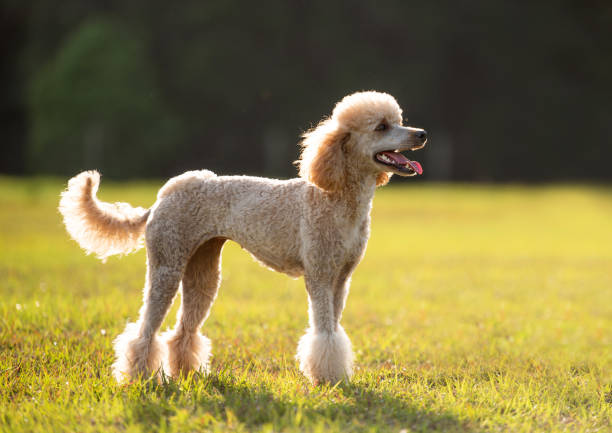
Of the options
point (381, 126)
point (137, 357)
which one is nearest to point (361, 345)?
point (137, 357)

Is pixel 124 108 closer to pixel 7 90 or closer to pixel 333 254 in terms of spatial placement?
pixel 7 90

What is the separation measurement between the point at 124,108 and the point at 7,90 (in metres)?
10.8

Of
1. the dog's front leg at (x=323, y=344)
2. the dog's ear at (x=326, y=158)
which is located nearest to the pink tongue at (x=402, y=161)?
the dog's ear at (x=326, y=158)

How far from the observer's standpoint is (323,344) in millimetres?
5191

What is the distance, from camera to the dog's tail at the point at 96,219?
5.86 m

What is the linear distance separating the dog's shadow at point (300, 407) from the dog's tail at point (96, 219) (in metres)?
1.40

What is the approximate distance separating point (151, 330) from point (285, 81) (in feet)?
111

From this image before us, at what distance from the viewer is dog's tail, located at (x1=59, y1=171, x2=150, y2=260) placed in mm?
5855

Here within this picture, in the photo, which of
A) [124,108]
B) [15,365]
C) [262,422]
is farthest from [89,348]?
[124,108]

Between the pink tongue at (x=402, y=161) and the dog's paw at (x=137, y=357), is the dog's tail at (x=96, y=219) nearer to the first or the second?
the dog's paw at (x=137, y=357)

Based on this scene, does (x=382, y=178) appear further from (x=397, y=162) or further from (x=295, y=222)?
(x=295, y=222)

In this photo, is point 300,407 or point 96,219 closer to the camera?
point 300,407

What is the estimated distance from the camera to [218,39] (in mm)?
37781

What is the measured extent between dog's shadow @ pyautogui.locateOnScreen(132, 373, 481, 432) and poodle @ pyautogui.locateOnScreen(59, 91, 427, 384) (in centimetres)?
34
